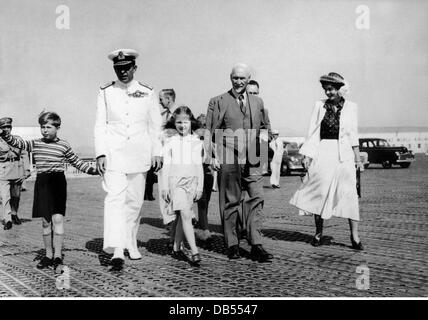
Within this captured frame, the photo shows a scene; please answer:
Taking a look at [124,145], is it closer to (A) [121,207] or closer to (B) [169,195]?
(A) [121,207]

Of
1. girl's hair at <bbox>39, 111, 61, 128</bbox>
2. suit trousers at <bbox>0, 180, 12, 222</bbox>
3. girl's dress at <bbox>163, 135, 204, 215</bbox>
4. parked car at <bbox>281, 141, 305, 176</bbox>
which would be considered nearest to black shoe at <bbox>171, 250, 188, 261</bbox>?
girl's dress at <bbox>163, 135, 204, 215</bbox>

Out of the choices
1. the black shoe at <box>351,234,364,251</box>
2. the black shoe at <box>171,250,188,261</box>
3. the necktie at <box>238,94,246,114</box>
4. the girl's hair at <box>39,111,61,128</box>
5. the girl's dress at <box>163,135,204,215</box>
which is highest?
the necktie at <box>238,94,246,114</box>

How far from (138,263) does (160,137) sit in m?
1.40

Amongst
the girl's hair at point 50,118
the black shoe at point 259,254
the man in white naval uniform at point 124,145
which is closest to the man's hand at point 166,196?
the man in white naval uniform at point 124,145

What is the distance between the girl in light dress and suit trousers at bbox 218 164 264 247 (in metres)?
0.31

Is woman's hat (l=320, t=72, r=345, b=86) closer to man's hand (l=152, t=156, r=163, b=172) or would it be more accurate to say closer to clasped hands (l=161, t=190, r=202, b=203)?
clasped hands (l=161, t=190, r=202, b=203)

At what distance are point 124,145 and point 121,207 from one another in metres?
0.66

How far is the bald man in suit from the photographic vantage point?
6457 millimetres

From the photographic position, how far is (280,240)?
7.55 m

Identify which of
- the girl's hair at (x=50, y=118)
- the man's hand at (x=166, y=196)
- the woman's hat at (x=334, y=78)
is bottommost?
the man's hand at (x=166, y=196)

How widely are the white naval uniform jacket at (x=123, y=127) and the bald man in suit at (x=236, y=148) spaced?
751 millimetres

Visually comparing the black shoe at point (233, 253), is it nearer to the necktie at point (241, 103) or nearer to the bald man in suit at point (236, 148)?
the bald man in suit at point (236, 148)

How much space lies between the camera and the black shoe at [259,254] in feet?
19.9
